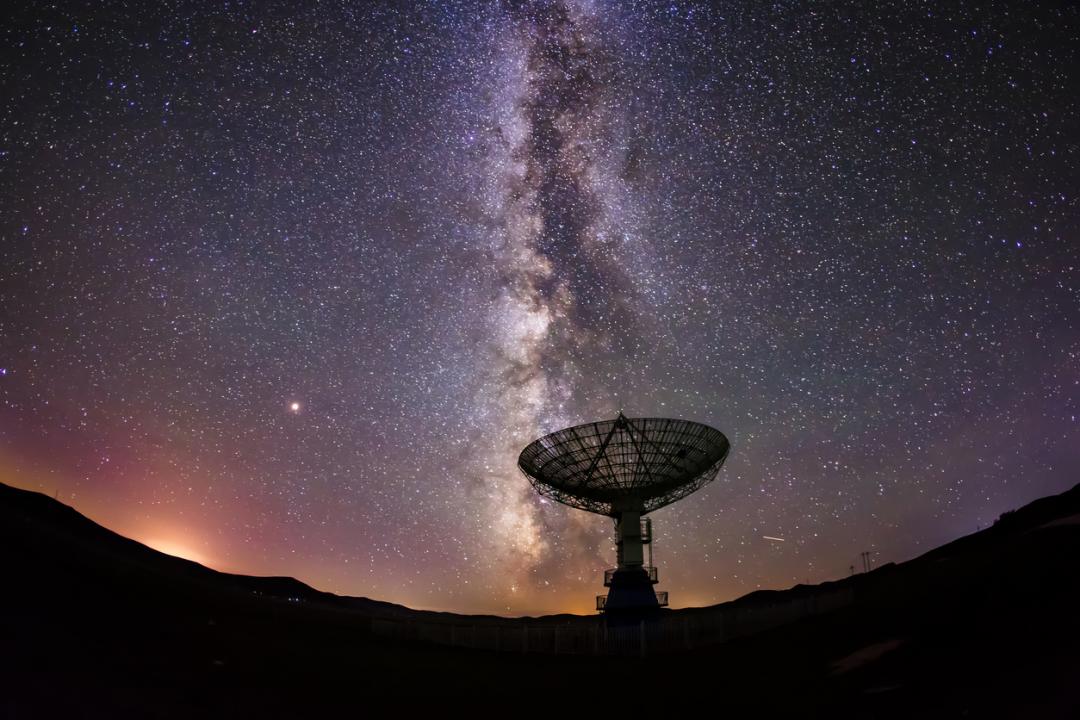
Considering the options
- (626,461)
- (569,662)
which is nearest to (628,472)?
(626,461)

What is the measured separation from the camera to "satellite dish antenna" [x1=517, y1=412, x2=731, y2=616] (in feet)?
95.5

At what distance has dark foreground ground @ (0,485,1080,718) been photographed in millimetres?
10716

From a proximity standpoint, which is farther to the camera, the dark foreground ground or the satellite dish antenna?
the satellite dish antenna

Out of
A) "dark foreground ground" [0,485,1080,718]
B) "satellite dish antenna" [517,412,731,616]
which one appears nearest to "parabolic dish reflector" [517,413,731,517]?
"satellite dish antenna" [517,412,731,616]

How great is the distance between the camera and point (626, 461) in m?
30.2

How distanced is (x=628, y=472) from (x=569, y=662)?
9606 millimetres

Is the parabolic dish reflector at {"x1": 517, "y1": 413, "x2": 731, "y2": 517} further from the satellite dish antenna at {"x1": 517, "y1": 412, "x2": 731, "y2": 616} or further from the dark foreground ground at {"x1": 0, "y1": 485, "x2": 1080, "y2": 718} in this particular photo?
the dark foreground ground at {"x1": 0, "y1": 485, "x2": 1080, "y2": 718}

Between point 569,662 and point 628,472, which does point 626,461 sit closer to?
point 628,472

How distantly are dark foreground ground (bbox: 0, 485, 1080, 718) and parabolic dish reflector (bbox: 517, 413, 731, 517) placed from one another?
8667 mm

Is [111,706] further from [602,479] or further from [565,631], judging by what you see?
[602,479]

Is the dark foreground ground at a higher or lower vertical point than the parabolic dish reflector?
lower

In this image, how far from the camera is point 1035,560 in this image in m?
14.6

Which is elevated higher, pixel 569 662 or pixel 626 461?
pixel 626 461

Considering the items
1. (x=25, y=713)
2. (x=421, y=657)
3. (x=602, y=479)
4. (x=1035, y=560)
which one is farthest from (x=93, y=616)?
(x=1035, y=560)
